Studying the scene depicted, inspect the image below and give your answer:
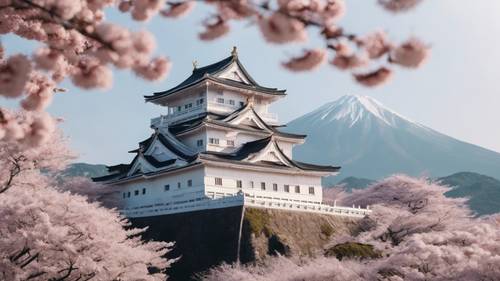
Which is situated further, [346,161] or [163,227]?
[346,161]

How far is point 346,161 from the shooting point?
14962cm

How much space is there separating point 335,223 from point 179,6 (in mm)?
26945

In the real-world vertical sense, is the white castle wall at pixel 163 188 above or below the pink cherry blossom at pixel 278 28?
above

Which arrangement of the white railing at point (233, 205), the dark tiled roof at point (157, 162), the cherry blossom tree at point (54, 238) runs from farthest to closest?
1. the dark tiled roof at point (157, 162)
2. the white railing at point (233, 205)
3. the cherry blossom tree at point (54, 238)

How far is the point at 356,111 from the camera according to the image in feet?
581

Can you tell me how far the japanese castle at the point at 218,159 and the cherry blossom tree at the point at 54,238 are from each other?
29.0 feet

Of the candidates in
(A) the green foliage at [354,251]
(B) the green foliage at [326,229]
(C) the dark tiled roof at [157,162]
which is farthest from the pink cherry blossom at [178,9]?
(C) the dark tiled roof at [157,162]

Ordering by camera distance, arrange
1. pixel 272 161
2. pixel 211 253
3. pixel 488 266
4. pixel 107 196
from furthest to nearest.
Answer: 1. pixel 107 196
2. pixel 272 161
3. pixel 211 253
4. pixel 488 266

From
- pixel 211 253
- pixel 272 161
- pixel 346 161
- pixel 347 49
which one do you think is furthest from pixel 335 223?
pixel 346 161

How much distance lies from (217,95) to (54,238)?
19386mm

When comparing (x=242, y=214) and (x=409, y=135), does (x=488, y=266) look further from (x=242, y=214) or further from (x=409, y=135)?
(x=409, y=135)

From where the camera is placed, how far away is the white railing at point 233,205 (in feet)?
89.5

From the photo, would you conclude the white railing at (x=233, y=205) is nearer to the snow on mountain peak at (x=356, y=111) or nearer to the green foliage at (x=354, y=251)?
the green foliage at (x=354, y=251)

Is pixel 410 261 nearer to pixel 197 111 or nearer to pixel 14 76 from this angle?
pixel 14 76
